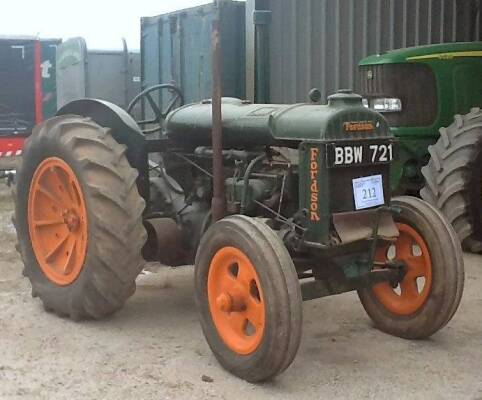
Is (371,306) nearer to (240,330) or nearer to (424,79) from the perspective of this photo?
(240,330)

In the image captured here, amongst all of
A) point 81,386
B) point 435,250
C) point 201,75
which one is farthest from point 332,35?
point 81,386

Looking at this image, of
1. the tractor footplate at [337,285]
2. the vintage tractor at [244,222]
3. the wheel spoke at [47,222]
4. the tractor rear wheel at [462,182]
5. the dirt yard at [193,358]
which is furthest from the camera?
the tractor rear wheel at [462,182]

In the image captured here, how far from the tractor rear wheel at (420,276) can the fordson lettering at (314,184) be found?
53 centimetres

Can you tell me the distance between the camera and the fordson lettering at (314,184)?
392 centimetres

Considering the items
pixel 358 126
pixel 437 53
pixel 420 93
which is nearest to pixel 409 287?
pixel 358 126

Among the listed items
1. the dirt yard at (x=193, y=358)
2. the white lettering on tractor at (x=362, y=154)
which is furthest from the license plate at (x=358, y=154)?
the dirt yard at (x=193, y=358)

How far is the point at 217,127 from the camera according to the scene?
13.8 ft

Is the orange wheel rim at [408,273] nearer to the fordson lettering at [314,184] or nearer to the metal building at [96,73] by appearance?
the fordson lettering at [314,184]

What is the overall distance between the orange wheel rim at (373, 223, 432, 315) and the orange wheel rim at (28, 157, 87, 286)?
1.69m

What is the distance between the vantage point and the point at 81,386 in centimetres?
→ 375

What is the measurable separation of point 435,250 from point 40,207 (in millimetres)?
2440

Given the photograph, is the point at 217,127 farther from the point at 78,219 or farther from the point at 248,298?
the point at 78,219

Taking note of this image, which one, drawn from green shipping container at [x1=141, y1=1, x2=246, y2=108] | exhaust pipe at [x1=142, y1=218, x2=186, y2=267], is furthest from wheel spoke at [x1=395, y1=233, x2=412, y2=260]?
green shipping container at [x1=141, y1=1, x2=246, y2=108]

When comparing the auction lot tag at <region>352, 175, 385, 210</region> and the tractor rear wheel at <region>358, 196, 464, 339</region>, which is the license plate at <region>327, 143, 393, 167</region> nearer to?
the auction lot tag at <region>352, 175, 385, 210</region>
